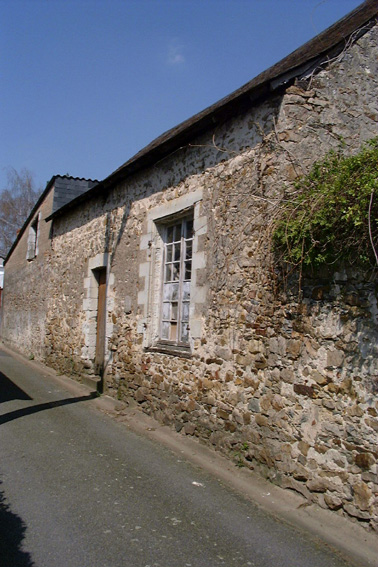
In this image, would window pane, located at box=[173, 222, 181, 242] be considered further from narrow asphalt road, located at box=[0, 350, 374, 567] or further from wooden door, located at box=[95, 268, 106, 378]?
wooden door, located at box=[95, 268, 106, 378]

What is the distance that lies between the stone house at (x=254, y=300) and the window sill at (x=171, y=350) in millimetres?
28

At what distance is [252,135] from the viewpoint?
562cm

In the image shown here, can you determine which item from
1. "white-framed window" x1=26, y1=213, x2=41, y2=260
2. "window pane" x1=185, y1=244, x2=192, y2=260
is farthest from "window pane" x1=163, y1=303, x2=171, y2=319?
"white-framed window" x1=26, y1=213, x2=41, y2=260

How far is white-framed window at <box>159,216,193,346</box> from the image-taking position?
6.88 metres

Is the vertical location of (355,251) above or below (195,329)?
above

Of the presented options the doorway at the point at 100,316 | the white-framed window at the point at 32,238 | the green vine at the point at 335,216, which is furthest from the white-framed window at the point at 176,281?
the white-framed window at the point at 32,238

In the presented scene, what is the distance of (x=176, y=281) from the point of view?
7129 mm

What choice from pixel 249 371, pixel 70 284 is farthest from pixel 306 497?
pixel 70 284

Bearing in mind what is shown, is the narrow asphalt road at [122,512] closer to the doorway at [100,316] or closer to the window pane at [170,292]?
the window pane at [170,292]

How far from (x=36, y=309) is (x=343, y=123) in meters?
11.1

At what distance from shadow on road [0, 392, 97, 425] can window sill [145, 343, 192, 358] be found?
1869 mm

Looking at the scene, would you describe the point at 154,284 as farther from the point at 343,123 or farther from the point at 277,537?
the point at 277,537

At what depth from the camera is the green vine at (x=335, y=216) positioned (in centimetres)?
384

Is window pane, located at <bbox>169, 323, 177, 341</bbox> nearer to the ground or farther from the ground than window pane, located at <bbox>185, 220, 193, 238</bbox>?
nearer to the ground
